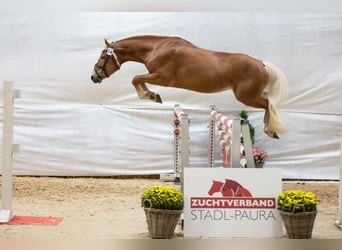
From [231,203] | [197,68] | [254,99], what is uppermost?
[197,68]

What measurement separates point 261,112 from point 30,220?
2.32m

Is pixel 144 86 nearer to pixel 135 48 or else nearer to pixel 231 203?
pixel 135 48

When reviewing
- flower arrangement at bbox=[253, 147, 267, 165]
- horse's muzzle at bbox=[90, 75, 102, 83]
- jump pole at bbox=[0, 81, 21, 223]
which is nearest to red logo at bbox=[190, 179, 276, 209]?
jump pole at bbox=[0, 81, 21, 223]

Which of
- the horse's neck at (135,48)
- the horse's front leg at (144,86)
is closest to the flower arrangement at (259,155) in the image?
the horse's front leg at (144,86)

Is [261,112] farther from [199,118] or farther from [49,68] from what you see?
[49,68]

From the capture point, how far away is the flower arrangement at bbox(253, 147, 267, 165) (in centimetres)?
504

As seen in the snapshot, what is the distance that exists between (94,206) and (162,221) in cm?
122

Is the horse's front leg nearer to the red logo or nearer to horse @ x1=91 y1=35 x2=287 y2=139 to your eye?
horse @ x1=91 y1=35 x2=287 y2=139

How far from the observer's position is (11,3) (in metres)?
3.94

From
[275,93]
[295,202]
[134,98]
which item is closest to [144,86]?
[134,98]

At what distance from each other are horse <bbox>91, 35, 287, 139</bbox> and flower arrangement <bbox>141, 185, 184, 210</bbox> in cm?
183

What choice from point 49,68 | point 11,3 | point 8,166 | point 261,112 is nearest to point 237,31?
point 261,112

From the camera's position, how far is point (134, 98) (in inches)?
207

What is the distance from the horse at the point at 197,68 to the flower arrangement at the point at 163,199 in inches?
71.9
